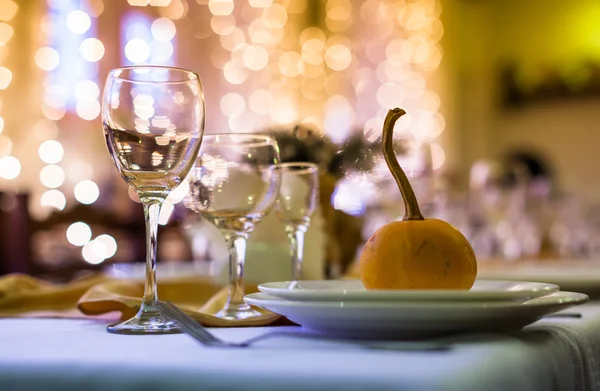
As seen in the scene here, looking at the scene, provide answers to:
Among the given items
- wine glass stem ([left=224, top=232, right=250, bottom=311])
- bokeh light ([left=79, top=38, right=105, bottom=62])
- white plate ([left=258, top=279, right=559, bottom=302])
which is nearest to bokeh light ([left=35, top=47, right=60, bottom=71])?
bokeh light ([left=79, top=38, right=105, bottom=62])

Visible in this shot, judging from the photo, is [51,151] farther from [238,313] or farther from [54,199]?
[238,313]

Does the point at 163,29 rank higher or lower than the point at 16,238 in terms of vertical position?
higher

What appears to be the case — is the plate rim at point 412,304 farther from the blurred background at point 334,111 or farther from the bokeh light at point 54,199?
the bokeh light at point 54,199

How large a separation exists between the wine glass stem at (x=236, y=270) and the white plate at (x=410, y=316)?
0.62 feet

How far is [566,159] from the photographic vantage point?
7117 mm

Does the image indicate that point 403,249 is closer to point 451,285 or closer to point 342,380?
point 451,285

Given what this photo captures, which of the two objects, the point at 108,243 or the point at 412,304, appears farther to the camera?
Answer: the point at 108,243

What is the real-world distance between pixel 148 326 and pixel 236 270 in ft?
0.52

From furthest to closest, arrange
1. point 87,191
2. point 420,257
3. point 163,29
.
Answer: point 163,29 < point 87,191 < point 420,257

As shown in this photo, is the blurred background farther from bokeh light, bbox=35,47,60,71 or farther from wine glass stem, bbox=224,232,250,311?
wine glass stem, bbox=224,232,250,311

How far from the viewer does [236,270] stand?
0.76m

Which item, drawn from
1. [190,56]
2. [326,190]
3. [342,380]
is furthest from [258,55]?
[342,380]

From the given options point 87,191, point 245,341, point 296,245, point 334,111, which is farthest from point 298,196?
point 334,111

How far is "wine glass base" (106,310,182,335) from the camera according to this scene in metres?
0.60
